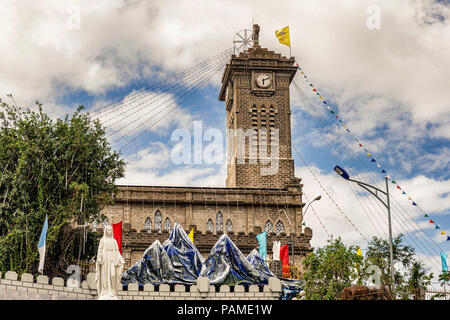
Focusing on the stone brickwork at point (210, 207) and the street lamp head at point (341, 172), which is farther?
the stone brickwork at point (210, 207)

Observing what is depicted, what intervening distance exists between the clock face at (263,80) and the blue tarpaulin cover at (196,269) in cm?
2902

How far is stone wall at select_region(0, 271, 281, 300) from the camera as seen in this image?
24.1 meters

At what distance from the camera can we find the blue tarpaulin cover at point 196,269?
28.8 meters

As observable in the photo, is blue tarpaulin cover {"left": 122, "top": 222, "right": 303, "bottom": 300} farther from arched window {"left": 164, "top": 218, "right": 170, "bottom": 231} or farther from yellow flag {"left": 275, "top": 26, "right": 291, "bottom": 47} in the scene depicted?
yellow flag {"left": 275, "top": 26, "right": 291, "bottom": 47}

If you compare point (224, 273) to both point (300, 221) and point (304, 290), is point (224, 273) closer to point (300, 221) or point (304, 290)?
point (304, 290)

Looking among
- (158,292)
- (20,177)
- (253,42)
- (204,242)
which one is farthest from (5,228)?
(253,42)

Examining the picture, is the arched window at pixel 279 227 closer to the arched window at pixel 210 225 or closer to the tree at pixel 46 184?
the arched window at pixel 210 225

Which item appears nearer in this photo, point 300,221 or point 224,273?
point 224,273

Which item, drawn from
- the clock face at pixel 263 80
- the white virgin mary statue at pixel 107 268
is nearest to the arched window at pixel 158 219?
the clock face at pixel 263 80

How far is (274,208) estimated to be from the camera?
50.2 m

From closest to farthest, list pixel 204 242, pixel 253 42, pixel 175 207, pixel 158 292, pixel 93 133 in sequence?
1. pixel 158 292
2. pixel 93 133
3. pixel 204 242
4. pixel 175 207
5. pixel 253 42

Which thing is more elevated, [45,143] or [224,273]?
[45,143]

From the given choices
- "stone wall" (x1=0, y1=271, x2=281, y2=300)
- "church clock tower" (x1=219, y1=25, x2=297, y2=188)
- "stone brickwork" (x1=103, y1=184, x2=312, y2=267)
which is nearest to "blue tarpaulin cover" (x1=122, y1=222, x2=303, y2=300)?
"stone wall" (x1=0, y1=271, x2=281, y2=300)
